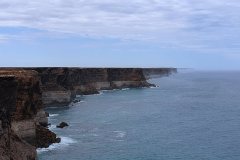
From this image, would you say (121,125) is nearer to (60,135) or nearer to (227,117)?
(60,135)

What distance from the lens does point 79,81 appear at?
146 meters

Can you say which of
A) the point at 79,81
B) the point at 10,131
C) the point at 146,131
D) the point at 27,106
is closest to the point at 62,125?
the point at 146,131

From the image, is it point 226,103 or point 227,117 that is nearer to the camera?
point 227,117

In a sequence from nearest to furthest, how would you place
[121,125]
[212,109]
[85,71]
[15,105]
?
[15,105] < [121,125] < [212,109] < [85,71]

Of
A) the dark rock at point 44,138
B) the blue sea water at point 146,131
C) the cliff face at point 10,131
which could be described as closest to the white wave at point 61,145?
the blue sea water at point 146,131

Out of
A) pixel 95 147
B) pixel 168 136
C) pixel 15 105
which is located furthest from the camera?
pixel 168 136

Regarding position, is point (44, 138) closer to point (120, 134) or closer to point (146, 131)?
point (120, 134)

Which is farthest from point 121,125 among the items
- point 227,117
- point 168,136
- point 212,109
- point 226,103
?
point 226,103

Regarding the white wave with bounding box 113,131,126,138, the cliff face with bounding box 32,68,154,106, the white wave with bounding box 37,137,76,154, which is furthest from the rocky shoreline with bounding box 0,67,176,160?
the white wave with bounding box 113,131,126,138

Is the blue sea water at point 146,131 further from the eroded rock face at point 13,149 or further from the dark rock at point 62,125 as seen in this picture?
the eroded rock face at point 13,149

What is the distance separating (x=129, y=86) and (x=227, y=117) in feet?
279

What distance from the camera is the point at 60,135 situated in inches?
2820

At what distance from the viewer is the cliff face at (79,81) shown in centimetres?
11069

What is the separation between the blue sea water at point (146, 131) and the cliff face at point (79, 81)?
4.80 m
